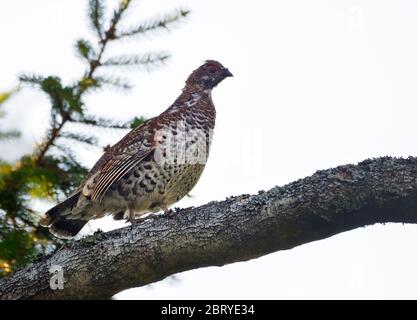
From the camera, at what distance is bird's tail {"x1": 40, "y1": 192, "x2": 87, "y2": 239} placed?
7828mm

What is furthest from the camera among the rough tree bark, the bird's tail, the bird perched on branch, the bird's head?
the bird's head

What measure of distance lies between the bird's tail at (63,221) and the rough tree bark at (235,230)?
1.48m

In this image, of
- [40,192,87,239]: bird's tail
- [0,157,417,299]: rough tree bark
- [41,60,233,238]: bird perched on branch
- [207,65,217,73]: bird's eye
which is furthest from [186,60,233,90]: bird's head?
[0,157,417,299]: rough tree bark

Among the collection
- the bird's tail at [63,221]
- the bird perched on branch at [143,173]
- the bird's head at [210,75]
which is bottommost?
the bird's tail at [63,221]

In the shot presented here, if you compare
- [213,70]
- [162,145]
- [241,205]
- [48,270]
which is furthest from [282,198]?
[213,70]

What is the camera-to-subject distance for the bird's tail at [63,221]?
783cm

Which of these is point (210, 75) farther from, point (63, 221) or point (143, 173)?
point (63, 221)

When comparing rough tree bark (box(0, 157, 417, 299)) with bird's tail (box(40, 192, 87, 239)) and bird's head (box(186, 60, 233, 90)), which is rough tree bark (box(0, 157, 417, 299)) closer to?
bird's tail (box(40, 192, 87, 239))

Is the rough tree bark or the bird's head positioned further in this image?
the bird's head

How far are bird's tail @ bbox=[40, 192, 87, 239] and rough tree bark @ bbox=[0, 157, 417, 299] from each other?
4.87 feet

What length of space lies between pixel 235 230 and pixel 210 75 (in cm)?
450

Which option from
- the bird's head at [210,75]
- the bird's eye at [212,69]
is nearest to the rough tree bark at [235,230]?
the bird's head at [210,75]

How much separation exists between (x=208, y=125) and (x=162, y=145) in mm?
784

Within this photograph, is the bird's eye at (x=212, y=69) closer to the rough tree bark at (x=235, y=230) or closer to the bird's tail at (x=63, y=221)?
the bird's tail at (x=63, y=221)
